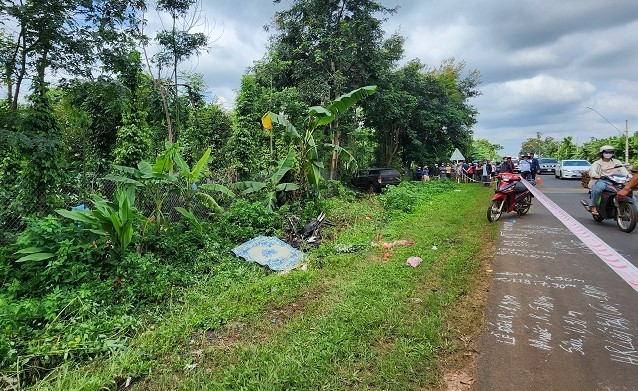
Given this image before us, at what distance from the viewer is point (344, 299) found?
3.86m

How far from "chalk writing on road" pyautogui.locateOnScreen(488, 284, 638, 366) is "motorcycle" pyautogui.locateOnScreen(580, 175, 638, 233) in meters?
3.41

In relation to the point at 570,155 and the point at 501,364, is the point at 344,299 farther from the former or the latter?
the point at 570,155

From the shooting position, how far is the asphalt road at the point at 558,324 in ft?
8.07

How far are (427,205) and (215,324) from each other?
8.48 m

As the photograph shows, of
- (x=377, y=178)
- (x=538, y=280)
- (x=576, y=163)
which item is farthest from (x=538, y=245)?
(x=576, y=163)

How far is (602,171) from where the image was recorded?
682 centimetres

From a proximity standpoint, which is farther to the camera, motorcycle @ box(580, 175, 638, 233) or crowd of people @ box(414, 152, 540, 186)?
crowd of people @ box(414, 152, 540, 186)

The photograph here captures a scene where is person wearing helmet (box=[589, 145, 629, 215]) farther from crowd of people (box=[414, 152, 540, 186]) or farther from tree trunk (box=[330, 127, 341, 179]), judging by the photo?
tree trunk (box=[330, 127, 341, 179])

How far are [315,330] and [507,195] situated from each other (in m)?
6.31

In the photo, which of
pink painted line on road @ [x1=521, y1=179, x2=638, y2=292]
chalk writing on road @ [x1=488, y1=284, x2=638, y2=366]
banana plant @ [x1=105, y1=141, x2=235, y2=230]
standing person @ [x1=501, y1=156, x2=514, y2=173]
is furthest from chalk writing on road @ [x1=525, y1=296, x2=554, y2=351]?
standing person @ [x1=501, y1=156, x2=514, y2=173]

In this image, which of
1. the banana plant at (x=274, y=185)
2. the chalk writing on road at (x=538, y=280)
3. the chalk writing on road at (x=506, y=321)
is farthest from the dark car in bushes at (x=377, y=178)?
the chalk writing on road at (x=506, y=321)

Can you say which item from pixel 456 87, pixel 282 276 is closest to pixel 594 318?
pixel 282 276

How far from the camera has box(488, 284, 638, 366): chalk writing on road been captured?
278 centimetres

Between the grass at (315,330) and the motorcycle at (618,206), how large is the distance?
10.6ft
